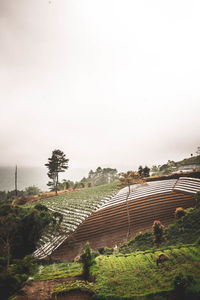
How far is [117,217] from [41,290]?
11.1 meters

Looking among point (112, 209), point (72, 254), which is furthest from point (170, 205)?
point (72, 254)

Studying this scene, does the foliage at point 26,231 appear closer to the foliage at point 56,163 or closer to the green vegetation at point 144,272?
the green vegetation at point 144,272

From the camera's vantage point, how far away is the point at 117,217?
15.4 meters

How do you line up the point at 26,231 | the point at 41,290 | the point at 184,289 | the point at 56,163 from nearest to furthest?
the point at 184,289, the point at 41,290, the point at 26,231, the point at 56,163

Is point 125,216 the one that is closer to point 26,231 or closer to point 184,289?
point 26,231

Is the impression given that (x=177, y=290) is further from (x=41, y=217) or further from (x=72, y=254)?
(x=72, y=254)

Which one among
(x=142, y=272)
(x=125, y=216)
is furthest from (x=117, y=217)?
(x=142, y=272)

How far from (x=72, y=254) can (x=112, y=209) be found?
19.9ft

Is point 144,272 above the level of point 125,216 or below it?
above

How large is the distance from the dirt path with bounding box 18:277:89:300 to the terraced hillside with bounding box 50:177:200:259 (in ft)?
23.3

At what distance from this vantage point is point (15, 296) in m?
4.75

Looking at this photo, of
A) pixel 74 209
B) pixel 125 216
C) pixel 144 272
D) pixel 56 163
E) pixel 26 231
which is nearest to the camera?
pixel 144 272

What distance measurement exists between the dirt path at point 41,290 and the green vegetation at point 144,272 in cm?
114

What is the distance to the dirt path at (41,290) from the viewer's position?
4910 mm
